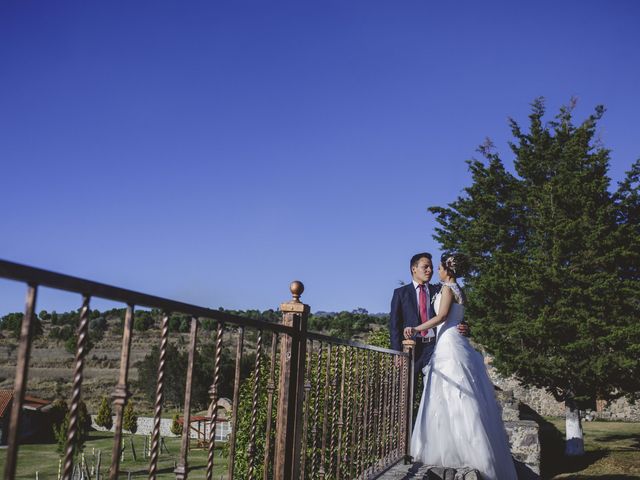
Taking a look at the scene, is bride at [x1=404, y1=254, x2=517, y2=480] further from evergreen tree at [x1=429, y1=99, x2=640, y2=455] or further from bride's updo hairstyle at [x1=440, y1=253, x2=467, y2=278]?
evergreen tree at [x1=429, y1=99, x2=640, y2=455]

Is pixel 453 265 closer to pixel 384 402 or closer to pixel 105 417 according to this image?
pixel 384 402

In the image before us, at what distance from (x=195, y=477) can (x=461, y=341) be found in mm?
25848

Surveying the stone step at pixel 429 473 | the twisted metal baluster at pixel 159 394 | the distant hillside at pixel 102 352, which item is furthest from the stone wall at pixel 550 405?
the twisted metal baluster at pixel 159 394

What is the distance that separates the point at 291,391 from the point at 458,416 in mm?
2782

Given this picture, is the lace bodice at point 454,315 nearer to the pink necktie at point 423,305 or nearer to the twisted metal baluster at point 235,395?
the pink necktie at point 423,305

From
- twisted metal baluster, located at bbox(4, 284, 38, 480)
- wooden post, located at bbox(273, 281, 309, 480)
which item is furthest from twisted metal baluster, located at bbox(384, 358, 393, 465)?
twisted metal baluster, located at bbox(4, 284, 38, 480)

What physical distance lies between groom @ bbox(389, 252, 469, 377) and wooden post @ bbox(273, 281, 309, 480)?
3.99 m

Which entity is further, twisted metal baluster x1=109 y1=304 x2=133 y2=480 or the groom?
the groom

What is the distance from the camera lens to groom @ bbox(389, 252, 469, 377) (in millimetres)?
7336

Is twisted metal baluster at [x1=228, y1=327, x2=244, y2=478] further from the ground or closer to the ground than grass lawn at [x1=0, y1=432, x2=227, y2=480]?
further from the ground

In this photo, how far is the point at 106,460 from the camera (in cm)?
3628

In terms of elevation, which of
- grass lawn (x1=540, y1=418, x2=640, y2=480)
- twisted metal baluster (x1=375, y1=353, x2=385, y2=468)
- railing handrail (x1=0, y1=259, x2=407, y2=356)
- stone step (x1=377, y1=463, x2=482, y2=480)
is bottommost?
grass lawn (x1=540, y1=418, x2=640, y2=480)

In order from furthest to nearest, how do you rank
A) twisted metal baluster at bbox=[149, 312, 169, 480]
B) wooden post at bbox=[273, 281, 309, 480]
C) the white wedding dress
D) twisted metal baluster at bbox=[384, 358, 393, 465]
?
twisted metal baluster at bbox=[384, 358, 393, 465]
the white wedding dress
wooden post at bbox=[273, 281, 309, 480]
twisted metal baluster at bbox=[149, 312, 169, 480]

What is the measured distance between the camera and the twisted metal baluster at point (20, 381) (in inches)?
54.9
